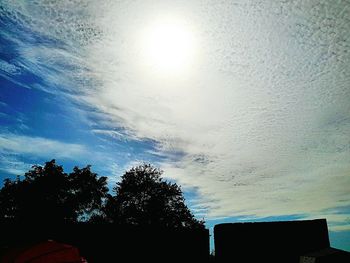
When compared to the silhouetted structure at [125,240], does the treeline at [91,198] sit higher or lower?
higher

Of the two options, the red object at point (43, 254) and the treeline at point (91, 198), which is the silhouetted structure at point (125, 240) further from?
the treeline at point (91, 198)

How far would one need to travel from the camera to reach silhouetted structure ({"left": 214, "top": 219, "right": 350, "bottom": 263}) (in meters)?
14.5

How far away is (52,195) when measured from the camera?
36.0m

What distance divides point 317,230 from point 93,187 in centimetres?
3081

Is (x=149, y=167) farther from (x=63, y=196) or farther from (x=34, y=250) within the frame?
(x=34, y=250)

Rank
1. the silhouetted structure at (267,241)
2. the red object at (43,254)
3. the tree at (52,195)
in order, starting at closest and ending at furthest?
the red object at (43,254), the silhouetted structure at (267,241), the tree at (52,195)

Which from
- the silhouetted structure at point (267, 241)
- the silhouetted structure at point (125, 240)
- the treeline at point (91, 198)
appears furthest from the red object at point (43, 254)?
the treeline at point (91, 198)

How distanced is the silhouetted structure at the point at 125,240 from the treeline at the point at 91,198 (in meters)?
20.2

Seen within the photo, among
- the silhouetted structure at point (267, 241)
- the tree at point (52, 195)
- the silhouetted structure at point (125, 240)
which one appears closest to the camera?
the silhouetted structure at point (125, 240)

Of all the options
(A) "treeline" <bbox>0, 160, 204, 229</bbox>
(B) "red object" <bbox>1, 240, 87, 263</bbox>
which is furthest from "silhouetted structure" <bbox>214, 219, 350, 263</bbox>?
(A) "treeline" <bbox>0, 160, 204, 229</bbox>

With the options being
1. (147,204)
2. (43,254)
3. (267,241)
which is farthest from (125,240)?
(147,204)

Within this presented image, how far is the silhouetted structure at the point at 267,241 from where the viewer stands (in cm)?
1450

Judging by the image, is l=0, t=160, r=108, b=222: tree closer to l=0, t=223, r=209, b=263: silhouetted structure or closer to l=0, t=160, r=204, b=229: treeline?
l=0, t=160, r=204, b=229: treeline

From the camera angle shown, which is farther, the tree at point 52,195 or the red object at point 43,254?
the tree at point 52,195
